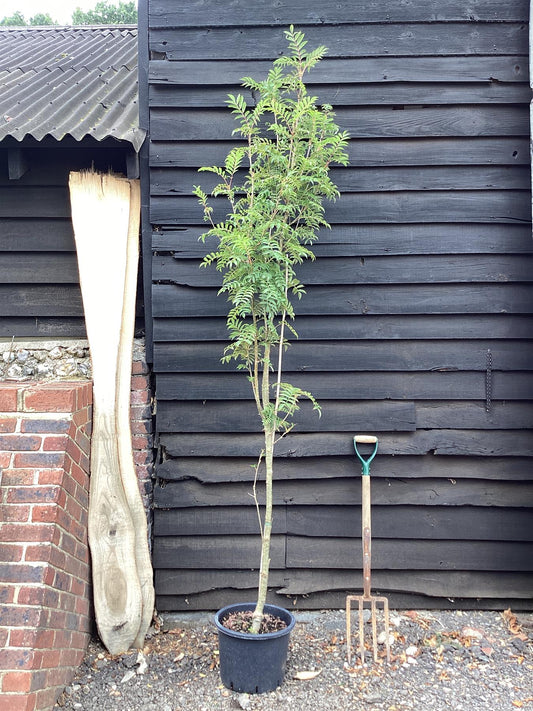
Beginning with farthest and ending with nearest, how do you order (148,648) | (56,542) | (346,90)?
(346,90) → (148,648) → (56,542)

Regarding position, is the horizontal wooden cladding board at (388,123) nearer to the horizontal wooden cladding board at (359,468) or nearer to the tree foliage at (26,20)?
the horizontal wooden cladding board at (359,468)

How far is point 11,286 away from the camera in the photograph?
3.38 meters

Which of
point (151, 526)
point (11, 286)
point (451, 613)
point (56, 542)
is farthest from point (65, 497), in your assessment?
point (451, 613)

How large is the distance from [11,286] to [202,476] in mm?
1675

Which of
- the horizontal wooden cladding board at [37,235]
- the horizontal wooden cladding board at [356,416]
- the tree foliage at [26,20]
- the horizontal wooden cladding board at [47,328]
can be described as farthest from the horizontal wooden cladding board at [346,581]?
the tree foliage at [26,20]

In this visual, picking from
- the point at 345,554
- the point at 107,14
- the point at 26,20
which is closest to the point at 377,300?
the point at 345,554

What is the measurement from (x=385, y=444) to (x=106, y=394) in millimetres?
1676

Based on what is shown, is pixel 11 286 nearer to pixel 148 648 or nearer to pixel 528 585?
pixel 148 648

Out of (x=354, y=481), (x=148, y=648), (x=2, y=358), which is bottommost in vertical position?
(x=148, y=648)

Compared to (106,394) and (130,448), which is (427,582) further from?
(106,394)

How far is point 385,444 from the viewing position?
10.8ft

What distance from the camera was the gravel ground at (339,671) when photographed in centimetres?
254

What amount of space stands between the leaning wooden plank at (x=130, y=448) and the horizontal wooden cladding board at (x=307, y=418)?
247mm

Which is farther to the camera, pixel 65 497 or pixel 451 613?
pixel 451 613
